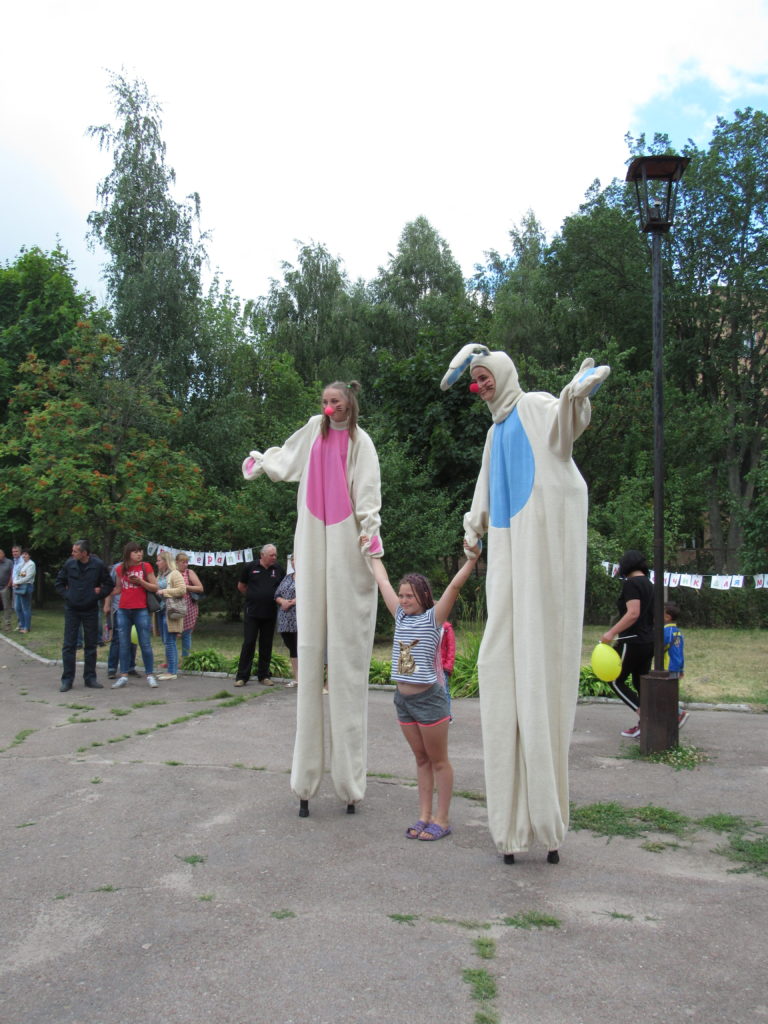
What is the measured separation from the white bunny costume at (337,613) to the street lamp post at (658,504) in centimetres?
293

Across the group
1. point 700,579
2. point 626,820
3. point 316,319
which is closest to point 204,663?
point 626,820

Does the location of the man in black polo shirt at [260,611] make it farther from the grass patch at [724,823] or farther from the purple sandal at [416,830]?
the grass patch at [724,823]

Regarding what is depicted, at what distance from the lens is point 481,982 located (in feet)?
11.2

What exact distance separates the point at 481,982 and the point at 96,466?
46.1 ft

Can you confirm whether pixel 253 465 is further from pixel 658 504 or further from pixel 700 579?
pixel 700 579

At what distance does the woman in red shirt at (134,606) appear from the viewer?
11.2 metres

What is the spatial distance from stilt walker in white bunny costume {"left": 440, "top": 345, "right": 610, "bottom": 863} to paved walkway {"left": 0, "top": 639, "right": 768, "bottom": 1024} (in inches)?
14.4

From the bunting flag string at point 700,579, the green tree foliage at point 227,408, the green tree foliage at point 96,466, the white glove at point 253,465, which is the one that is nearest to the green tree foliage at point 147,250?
the green tree foliage at point 227,408

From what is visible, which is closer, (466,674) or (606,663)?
(606,663)

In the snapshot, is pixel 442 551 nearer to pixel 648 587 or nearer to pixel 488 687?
pixel 648 587

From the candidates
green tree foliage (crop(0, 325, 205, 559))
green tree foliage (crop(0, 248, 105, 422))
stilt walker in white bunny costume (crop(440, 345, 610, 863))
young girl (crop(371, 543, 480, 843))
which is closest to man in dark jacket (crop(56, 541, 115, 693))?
green tree foliage (crop(0, 325, 205, 559))

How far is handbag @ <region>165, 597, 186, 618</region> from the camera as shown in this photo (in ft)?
39.1

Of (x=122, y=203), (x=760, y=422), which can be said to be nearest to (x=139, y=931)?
(x=122, y=203)

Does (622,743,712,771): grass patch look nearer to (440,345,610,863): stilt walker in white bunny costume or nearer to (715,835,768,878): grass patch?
(715,835,768,878): grass patch
